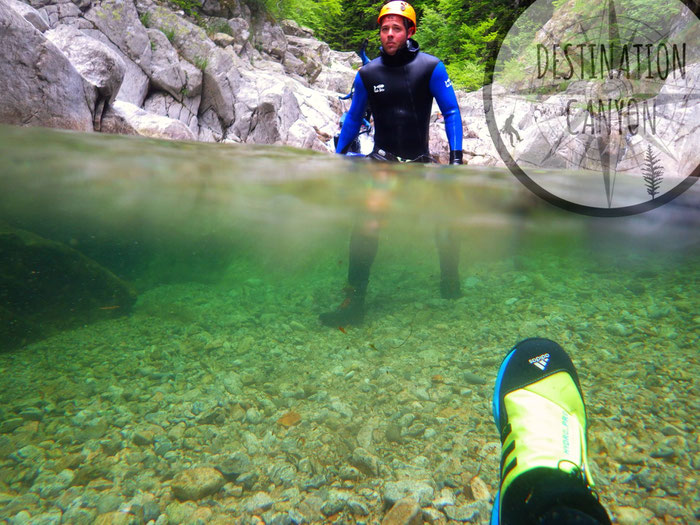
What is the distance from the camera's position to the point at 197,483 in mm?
1488

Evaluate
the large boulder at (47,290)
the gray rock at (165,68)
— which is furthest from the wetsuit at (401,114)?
the gray rock at (165,68)

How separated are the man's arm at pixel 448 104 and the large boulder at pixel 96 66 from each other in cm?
756

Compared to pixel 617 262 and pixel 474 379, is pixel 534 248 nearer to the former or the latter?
pixel 617 262

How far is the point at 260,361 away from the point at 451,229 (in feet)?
8.72

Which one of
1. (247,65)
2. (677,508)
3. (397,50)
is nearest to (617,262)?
(677,508)

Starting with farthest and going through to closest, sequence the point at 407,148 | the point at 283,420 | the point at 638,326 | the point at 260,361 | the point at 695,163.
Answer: the point at 695,163 < the point at 407,148 < the point at 638,326 < the point at 260,361 < the point at 283,420

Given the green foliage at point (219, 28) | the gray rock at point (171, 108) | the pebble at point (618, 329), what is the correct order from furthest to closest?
the green foliage at point (219, 28) < the gray rock at point (171, 108) < the pebble at point (618, 329)

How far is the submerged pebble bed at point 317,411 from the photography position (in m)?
1.45

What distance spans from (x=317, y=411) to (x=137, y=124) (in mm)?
9723

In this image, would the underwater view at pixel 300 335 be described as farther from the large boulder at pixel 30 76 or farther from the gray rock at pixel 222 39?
the gray rock at pixel 222 39

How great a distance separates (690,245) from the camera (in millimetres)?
4031

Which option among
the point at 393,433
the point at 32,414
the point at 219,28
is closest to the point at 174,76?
the point at 219,28

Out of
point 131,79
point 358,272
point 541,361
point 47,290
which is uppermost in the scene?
point 131,79

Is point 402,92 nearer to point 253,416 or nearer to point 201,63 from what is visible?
point 253,416
